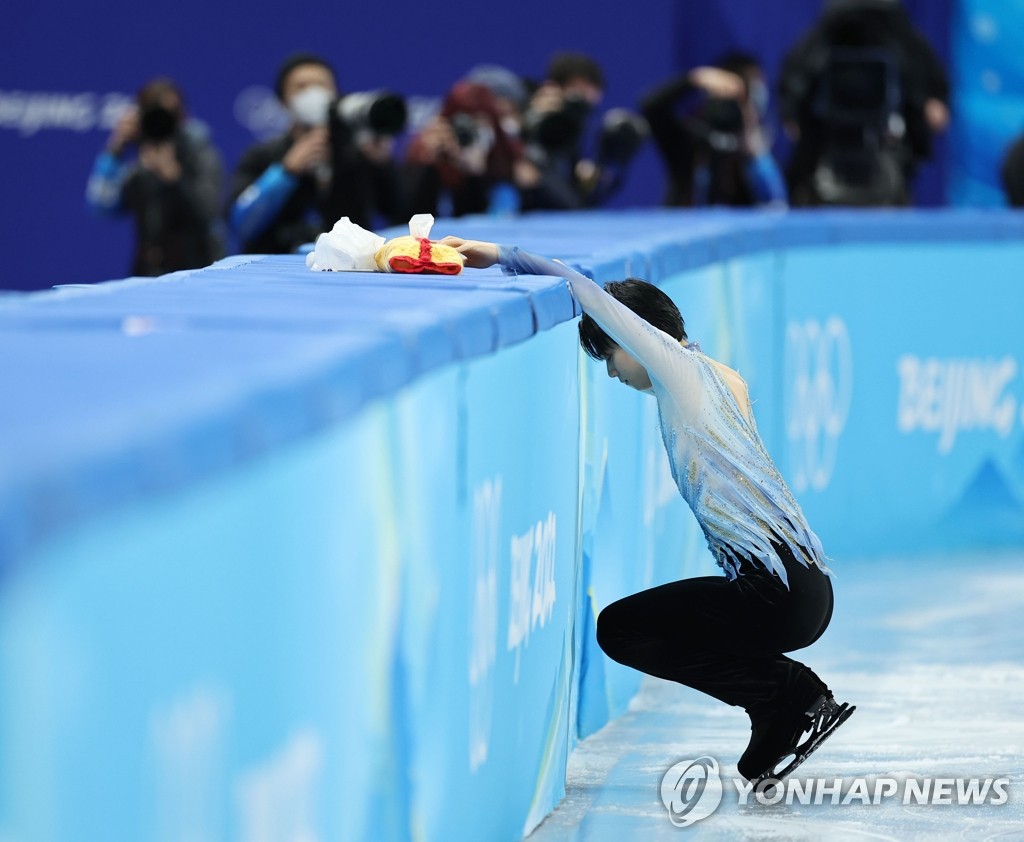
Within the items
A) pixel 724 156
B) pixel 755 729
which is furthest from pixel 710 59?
pixel 755 729

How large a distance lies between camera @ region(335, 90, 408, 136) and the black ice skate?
3021 millimetres

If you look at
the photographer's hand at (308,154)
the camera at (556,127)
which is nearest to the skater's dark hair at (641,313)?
the photographer's hand at (308,154)

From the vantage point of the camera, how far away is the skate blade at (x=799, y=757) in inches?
158

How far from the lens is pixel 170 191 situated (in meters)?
8.16

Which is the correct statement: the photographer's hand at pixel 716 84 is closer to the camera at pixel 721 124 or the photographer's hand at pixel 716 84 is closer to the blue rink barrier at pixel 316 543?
the camera at pixel 721 124

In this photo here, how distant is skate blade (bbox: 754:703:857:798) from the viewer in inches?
158

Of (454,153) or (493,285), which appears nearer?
(493,285)

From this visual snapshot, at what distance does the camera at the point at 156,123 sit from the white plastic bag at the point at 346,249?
4.01 m

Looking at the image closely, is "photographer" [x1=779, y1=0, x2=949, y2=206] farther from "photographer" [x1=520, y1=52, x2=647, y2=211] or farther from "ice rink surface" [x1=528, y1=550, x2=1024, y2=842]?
"ice rink surface" [x1=528, y1=550, x2=1024, y2=842]

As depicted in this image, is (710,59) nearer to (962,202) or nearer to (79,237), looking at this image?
(962,202)

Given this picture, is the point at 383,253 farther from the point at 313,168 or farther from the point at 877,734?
the point at 313,168

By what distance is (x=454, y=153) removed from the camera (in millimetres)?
7660

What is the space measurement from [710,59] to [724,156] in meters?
3.36

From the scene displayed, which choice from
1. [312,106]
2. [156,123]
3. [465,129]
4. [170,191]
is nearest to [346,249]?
[312,106]
